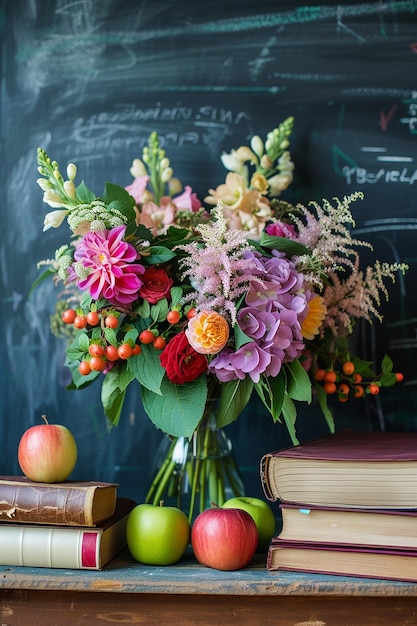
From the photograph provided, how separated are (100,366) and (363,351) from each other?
2.04ft

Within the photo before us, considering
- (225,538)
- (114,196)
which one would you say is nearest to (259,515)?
(225,538)

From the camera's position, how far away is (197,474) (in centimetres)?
122

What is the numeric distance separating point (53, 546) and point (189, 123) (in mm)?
911

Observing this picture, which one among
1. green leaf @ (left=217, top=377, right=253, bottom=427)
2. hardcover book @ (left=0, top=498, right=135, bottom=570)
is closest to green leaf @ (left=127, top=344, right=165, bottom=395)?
green leaf @ (left=217, top=377, right=253, bottom=427)

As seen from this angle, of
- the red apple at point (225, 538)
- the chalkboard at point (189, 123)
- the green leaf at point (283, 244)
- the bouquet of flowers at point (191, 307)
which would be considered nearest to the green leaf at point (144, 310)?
the bouquet of flowers at point (191, 307)

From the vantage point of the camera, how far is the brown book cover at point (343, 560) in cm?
101

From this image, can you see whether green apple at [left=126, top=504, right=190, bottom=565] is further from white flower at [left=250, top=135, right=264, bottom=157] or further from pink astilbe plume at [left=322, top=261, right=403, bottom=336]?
white flower at [left=250, top=135, right=264, bottom=157]

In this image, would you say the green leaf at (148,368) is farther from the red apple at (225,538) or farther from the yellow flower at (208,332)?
the red apple at (225,538)

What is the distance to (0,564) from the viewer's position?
3.50 ft

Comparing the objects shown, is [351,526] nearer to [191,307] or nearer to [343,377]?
[343,377]

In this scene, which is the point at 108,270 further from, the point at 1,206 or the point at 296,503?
the point at 1,206

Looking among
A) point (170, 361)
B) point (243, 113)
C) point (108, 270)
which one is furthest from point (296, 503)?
point (243, 113)

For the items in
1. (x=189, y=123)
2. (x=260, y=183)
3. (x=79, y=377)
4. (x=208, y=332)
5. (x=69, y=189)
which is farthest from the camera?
(x=189, y=123)

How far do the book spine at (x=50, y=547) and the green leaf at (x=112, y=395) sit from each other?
22 cm
